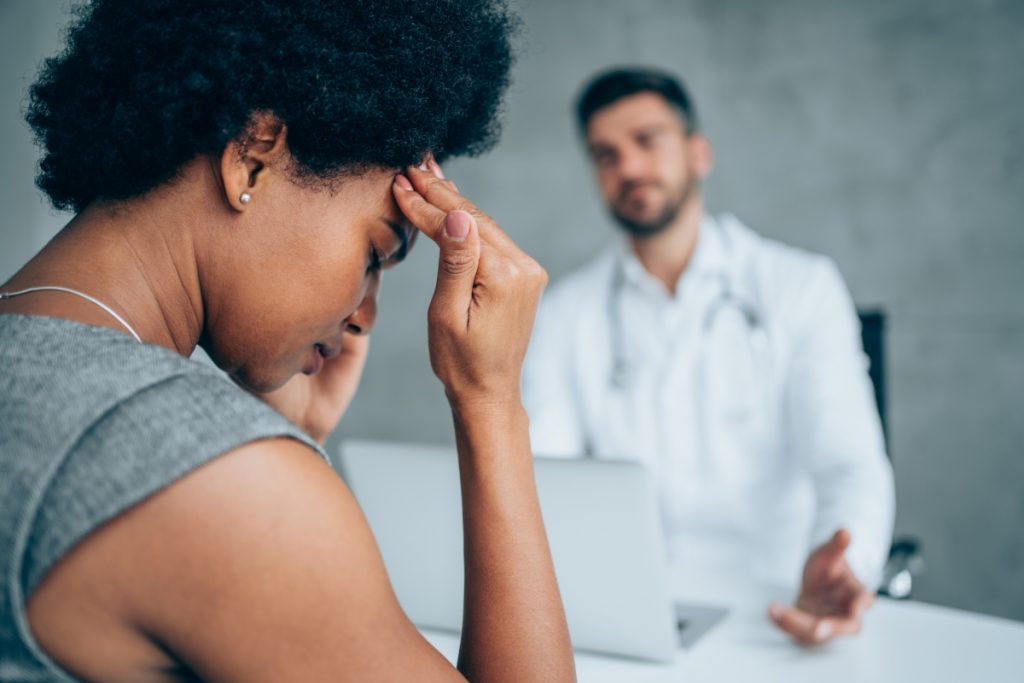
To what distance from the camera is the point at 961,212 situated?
2.86m

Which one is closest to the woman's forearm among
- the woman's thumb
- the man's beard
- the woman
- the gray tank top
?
the woman

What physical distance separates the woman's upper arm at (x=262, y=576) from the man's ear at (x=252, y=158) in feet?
0.84

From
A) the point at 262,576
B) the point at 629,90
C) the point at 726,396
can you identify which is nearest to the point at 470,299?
the point at 262,576

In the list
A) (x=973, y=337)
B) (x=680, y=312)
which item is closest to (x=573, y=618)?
(x=680, y=312)

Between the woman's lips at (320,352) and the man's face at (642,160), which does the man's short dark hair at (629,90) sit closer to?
the man's face at (642,160)

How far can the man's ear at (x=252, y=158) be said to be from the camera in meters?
0.78

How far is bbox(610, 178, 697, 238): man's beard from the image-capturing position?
253 cm

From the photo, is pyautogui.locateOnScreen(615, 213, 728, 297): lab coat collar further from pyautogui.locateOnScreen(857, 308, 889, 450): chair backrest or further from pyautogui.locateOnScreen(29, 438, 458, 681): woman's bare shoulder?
pyautogui.locateOnScreen(29, 438, 458, 681): woman's bare shoulder

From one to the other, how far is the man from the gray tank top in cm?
141

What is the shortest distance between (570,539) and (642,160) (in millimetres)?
1633

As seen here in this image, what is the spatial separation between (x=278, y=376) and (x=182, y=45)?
0.35 metres

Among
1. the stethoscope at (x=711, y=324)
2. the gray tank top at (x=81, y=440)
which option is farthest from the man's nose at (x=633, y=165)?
the gray tank top at (x=81, y=440)

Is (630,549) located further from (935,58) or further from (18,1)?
(18,1)

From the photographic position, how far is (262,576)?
607 millimetres
